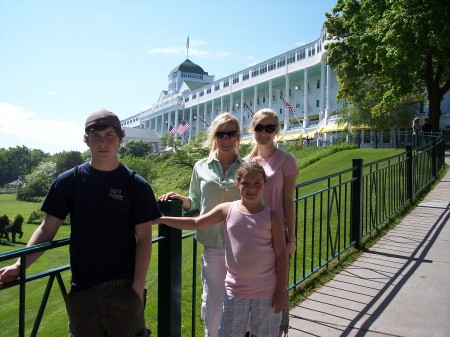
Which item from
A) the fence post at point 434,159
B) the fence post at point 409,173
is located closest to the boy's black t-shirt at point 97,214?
the fence post at point 409,173

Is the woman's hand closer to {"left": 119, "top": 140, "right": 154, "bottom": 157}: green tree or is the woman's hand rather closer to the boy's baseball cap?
the boy's baseball cap

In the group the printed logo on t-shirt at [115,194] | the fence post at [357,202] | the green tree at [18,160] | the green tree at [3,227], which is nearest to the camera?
the printed logo on t-shirt at [115,194]

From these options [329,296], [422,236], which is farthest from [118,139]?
[422,236]

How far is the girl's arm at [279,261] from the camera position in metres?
2.61

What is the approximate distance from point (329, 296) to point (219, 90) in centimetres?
7522

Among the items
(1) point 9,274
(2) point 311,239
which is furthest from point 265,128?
(2) point 311,239

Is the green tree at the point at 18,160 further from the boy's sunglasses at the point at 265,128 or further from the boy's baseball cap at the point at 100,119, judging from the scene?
the boy's baseball cap at the point at 100,119

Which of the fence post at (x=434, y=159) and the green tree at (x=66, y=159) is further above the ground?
the fence post at (x=434, y=159)

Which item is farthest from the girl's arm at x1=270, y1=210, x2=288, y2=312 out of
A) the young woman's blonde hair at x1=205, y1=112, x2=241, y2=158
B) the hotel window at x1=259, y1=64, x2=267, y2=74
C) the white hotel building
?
the hotel window at x1=259, y1=64, x2=267, y2=74

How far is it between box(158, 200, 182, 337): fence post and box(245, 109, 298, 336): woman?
0.66 m

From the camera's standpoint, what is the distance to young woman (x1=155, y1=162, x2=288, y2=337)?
2.61 m

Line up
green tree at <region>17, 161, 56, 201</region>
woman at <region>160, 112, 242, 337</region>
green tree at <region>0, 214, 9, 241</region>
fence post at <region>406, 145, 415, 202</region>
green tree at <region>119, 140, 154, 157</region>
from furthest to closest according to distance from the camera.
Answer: green tree at <region>17, 161, 56, 201</region>
green tree at <region>119, 140, 154, 157</region>
green tree at <region>0, 214, 9, 241</region>
fence post at <region>406, 145, 415, 202</region>
woman at <region>160, 112, 242, 337</region>

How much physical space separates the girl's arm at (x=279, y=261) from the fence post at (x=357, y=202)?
365 centimetres

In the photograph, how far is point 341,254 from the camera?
611 cm
